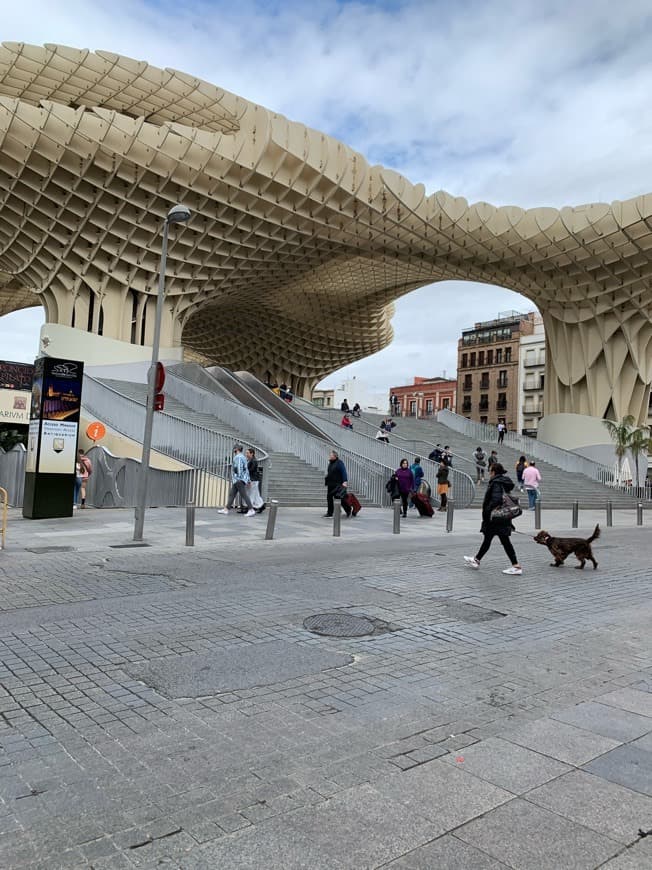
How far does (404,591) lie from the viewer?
25.0ft

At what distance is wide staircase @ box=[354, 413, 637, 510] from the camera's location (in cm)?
2628

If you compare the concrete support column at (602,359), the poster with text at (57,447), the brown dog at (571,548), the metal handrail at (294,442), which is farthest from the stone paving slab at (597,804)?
the concrete support column at (602,359)

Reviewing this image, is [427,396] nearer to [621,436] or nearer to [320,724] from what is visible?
[621,436]

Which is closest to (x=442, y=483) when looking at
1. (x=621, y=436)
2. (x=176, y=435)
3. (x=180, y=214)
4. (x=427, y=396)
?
(x=176, y=435)

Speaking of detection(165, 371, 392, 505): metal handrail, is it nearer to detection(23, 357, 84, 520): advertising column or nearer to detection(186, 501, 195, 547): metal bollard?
detection(23, 357, 84, 520): advertising column

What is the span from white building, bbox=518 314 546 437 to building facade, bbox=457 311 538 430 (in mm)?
552

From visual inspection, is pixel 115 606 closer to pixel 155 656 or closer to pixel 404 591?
pixel 155 656

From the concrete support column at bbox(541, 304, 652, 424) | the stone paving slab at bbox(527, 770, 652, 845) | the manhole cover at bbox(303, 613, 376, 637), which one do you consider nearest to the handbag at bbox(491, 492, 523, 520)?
the manhole cover at bbox(303, 613, 376, 637)

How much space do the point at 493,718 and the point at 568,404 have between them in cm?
3990

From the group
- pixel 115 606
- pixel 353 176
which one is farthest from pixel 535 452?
pixel 115 606

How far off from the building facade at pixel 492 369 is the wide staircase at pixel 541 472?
133ft

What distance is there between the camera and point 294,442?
73.4ft

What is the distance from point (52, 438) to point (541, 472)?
22.3m

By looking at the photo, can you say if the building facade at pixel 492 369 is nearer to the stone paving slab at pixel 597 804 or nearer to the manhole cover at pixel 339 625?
the manhole cover at pixel 339 625
